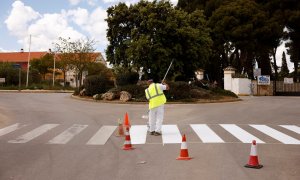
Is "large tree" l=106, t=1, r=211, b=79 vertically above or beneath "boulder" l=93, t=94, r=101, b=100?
above

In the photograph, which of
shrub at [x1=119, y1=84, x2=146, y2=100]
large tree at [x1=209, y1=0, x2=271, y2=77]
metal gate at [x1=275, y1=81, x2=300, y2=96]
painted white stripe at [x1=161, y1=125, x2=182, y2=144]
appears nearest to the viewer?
painted white stripe at [x1=161, y1=125, x2=182, y2=144]

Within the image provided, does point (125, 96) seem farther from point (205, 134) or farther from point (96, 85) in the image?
point (205, 134)

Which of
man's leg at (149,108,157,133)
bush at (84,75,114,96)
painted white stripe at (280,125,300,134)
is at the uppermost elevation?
bush at (84,75,114,96)

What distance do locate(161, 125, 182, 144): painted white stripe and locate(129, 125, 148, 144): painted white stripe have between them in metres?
0.58

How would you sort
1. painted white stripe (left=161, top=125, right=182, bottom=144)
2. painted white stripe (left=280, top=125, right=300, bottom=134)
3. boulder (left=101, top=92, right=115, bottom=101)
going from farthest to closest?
boulder (left=101, top=92, right=115, bottom=101)
painted white stripe (left=280, top=125, right=300, bottom=134)
painted white stripe (left=161, top=125, right=182, bottom=144)

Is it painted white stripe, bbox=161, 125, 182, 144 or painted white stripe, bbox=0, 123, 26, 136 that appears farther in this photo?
painted white stripe, bbox=0, 123, 26, 136

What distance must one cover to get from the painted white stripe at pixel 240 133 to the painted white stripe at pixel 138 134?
8.78ft

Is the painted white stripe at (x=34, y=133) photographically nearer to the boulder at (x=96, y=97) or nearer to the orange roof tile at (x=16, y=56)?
the boulder at (x=96, y=97)

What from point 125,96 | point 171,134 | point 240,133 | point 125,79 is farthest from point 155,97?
point 125,79

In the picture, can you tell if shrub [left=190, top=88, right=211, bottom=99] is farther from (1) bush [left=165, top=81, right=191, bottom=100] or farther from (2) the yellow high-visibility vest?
(2) the yellow high-visibility vest

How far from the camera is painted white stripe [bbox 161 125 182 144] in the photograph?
40.9 feet

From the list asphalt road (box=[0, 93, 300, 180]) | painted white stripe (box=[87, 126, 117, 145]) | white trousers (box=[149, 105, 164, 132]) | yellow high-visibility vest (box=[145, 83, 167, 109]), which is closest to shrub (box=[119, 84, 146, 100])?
painted white stripe (box=[87, 126, 117, 145])

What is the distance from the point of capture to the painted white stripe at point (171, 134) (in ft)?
40.9

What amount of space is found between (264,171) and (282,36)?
43.0 meters
